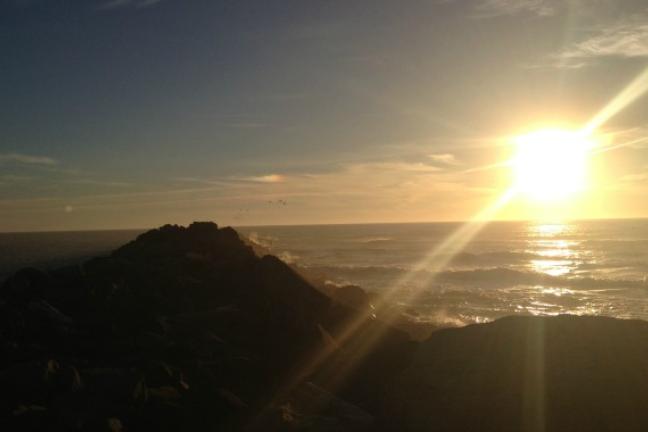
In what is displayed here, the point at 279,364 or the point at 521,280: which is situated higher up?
the point at 279,364

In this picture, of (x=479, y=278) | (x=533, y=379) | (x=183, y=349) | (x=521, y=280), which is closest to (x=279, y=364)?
(x=183, y=349)

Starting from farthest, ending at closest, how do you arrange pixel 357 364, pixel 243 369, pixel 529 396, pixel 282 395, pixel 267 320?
1. pixel 267 320
2. pixel 357 364
3. pixel 243 369
4. pixel 282 395
5. pixel 529 396

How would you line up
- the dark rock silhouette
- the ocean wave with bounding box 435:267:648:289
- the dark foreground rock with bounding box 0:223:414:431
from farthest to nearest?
the ocean wave with bounding box 435:267:648:289
the dark rock silhouette
the dark foreground rock with bounding box 0:223:414:431

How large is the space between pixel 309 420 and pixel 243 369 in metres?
2.80

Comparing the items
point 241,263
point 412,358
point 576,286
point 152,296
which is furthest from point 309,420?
point 576,286

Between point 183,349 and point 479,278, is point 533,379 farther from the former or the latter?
point 479,278

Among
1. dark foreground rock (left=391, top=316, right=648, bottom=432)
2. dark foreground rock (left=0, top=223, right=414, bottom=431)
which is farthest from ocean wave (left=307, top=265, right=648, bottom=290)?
dark foreground rock (left=391, top=316, right=648, bottom=432)

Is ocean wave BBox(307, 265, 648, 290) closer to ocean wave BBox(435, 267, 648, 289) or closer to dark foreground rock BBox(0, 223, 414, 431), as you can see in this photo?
ocean wave BBox(435, 267, 648, 289)

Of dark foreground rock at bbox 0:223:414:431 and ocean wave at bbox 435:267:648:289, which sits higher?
dark foreground rock at bbox 0:223:414:431

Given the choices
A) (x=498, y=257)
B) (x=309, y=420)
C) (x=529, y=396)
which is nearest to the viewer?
(x=309, y=420)

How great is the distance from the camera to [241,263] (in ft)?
60.4

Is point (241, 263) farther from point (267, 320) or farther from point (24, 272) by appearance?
point (24, 272)

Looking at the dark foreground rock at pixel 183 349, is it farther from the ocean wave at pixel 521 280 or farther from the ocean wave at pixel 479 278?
the ocean wave at pixel 521 280

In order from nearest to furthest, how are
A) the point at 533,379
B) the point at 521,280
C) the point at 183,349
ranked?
the point at 533,379 < the point at 183,349 < the point at 521,280
